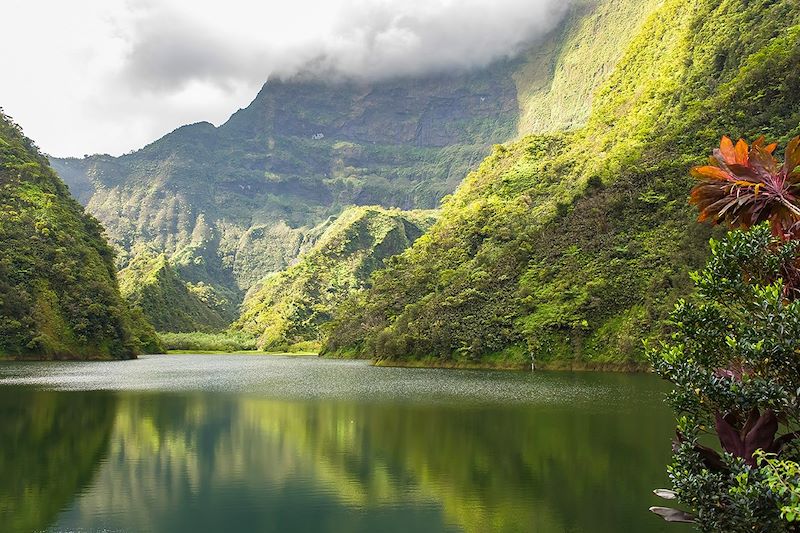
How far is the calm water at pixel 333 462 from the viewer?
16844 mm

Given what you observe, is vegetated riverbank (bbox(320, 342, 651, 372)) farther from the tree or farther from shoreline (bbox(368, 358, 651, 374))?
the tree

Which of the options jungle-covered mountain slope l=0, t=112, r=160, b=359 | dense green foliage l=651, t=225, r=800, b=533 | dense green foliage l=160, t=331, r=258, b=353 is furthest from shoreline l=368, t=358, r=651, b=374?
dense green foliage l=160, t=331, r=258, b=353

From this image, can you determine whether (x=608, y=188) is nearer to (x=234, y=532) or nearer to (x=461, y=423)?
(x=461, y=423)

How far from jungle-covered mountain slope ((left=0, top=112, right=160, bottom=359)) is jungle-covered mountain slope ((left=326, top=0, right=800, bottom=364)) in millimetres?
39495

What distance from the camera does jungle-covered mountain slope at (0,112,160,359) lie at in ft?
312

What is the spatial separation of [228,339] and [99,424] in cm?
15152

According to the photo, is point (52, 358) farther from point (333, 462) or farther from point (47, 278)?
point (333, 462)

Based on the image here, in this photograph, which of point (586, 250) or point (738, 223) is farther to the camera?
point (586, 250)

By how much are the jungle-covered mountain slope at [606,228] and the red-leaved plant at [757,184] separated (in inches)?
2370

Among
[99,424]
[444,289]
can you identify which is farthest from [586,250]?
[99,424]

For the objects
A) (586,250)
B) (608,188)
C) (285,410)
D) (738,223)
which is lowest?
(285,410)

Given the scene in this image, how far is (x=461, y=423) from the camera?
3247cm

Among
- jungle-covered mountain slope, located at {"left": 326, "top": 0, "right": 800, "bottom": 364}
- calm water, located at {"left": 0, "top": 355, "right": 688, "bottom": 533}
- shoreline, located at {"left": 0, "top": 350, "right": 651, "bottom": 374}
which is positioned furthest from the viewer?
jungle-covered mountain slope, located at {"left": 326, "top": 0, "right": 800, "bottom": 364}

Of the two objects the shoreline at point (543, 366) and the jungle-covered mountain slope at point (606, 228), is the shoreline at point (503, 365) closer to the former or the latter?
the shoreline at point (543, 366)
